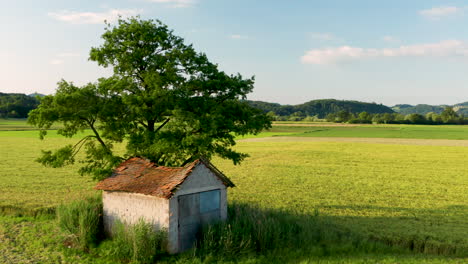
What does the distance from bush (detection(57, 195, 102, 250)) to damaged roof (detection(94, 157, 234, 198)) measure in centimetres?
124

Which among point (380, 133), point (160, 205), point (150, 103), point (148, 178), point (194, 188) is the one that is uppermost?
point (150, 103)

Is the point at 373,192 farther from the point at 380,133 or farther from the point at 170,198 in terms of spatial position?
the point at 380,133

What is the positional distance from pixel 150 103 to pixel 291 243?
10.1 metres

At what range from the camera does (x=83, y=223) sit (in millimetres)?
15648

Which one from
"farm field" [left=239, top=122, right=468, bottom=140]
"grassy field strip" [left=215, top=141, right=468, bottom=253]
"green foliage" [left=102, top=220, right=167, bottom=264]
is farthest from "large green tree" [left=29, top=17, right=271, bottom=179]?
"farm field" [left=239, top=122, right=468, bottom=140]

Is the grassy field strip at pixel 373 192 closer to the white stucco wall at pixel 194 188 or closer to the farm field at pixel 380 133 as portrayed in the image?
the white stucco wall at pixel 194 188

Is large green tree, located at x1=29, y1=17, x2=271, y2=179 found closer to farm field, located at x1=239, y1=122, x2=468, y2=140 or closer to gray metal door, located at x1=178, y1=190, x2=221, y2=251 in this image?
gray metal door, located at x1=178, y1=190, x2=221, y2=251

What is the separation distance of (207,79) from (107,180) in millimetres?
7835

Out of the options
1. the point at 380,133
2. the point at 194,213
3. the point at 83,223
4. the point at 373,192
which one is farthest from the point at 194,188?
the point at 380,133

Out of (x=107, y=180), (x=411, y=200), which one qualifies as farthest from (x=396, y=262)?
(x=411, y=200)

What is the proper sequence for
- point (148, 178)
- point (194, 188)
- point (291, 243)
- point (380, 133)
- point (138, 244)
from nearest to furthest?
1. point (138, 244)
2. point (194, 188)
3. point (291, 243)
4. point (148, 178)
5. point (380, 133)

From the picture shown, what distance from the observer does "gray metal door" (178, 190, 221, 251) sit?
14445 millimetres

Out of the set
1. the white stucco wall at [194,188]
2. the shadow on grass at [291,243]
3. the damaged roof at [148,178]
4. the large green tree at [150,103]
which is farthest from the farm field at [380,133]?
the white stucco wall at [194,188]

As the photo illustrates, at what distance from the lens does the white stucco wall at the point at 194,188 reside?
14.0 m
